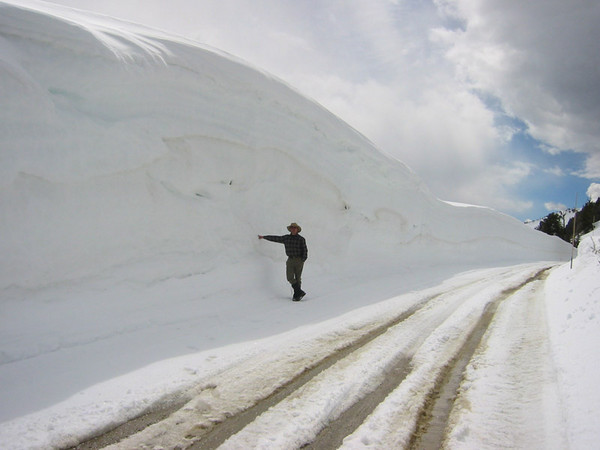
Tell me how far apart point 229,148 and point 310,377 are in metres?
5.75

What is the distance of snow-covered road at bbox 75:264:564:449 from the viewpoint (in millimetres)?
2555

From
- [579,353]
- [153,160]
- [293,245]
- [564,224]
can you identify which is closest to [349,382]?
[579,353]

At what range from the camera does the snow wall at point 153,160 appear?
5016 millimetres

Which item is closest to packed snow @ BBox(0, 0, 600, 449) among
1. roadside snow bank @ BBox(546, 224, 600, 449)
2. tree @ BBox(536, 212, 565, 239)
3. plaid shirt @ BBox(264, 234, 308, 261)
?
roadside snow bank @ BBox(546, 224, 600, 449)

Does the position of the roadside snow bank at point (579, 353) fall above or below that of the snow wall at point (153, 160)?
below

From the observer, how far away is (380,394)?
3199 millimetres

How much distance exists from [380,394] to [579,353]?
2032 mm

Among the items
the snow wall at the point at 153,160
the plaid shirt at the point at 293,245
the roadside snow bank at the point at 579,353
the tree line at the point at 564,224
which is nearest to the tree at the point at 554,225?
the tree line at the point at 564,224

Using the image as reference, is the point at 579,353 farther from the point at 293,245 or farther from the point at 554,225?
the point at 554,225

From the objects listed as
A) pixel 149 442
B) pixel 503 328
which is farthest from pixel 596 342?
pixel 149 442

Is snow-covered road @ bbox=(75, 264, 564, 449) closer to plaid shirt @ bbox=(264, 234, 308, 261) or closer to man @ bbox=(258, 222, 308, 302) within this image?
man @ bbox=(258, 222, 308, 302)

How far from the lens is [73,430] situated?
2617 mm

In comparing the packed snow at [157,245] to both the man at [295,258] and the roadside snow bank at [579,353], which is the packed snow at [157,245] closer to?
the roadside snow bank at [579,353]

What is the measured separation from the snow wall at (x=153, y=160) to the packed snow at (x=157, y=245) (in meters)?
0.03
